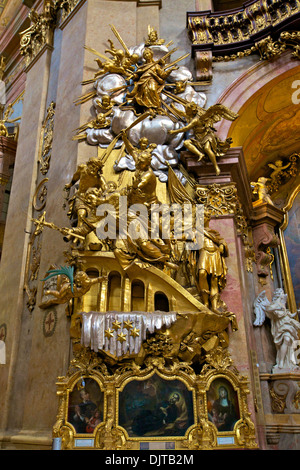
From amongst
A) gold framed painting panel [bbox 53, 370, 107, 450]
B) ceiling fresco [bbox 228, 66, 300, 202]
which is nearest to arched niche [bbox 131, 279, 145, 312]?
gold framed painting panel [bbox 53, 370, 107, 450]

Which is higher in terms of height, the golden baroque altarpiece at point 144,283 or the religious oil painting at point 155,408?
the golden baroque altarpiece at point 144,283

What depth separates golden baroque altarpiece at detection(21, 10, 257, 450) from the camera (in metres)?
4.97

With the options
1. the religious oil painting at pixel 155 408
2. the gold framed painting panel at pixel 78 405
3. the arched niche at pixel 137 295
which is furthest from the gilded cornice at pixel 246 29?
Answer: the gold framed painting panel at pixel 78 405

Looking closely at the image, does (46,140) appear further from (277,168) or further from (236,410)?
(236,410)

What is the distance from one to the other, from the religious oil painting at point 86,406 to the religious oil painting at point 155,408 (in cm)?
25

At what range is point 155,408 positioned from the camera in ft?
16.3

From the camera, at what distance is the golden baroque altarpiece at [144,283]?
497cm

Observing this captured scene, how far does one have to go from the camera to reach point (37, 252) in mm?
7398

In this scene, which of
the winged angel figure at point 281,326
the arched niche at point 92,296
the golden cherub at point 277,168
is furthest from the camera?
the golden cherub at point 277,168

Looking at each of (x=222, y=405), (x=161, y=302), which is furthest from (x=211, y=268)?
(x=222, y=405)

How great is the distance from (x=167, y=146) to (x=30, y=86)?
438 centimetres

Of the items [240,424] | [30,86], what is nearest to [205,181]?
[240,424]

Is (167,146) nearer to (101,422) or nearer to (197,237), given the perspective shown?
(197,237)

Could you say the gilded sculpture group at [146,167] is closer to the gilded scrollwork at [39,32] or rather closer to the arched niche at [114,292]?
the arched niche at [114,292]
